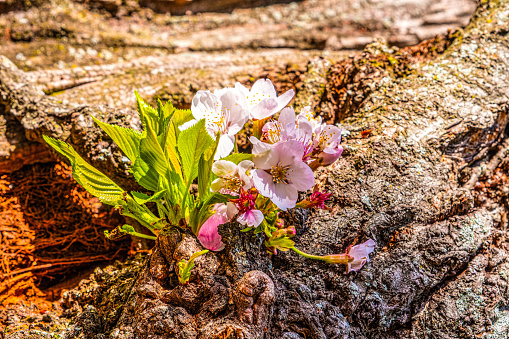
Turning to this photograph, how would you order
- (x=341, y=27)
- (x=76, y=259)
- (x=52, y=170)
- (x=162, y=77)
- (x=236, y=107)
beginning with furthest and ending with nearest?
(x=341, y=27) → (x=162, y=77) → (x=52, y=170) → (x=76, y=259) → (x=236, y=107)

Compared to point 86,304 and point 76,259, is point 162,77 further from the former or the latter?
point 86,304

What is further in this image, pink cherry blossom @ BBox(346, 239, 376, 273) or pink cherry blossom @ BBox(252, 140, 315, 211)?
pink cherry blossom @ BBox(346, 239, 376, 273)

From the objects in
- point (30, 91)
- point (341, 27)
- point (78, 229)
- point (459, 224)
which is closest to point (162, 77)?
point (30, 91)

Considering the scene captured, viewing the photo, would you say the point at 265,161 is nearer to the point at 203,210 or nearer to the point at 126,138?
the point at 203,210

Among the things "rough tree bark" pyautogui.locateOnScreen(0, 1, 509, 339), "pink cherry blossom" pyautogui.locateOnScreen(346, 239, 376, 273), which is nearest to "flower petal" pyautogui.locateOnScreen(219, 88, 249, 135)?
"rough tree bark" pyautogui.locateOnScreen(0, 1, 509, 339)

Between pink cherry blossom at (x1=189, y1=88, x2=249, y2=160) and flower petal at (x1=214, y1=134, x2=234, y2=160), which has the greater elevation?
pink cherry blossom at (x1=189, y1=88, x2=249, y2=160)

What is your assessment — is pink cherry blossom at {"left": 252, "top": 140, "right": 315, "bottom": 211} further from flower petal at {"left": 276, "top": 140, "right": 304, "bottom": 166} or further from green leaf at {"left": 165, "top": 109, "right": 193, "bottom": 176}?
green leaf at {"left": 165, "top": 109, "right": 193, "bottom": 176}

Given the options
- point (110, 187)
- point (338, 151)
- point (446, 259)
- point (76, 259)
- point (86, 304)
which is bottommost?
point (76, 259)

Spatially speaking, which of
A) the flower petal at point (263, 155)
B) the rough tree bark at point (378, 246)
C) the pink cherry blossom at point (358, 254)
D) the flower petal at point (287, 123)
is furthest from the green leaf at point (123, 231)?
the pink cherry blossom at point (358, 254)
